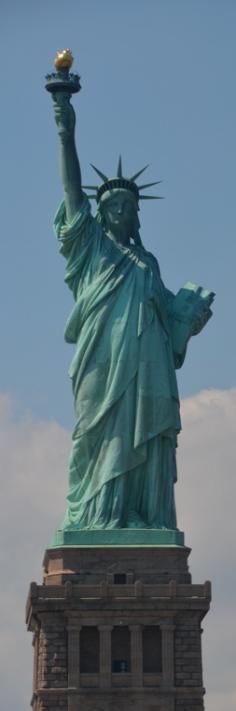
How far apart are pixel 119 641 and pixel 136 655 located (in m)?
0.66

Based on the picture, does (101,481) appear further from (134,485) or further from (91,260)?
(91,260)

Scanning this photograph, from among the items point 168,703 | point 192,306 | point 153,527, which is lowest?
point 168,703

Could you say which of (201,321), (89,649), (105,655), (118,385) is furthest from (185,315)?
(105,655)

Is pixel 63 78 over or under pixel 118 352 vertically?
over

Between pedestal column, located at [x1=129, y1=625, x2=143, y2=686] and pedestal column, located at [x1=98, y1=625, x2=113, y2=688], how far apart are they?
0.55m

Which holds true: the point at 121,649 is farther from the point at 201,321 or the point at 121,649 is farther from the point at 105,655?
the point at 201,321

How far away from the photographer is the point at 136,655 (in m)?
52.5

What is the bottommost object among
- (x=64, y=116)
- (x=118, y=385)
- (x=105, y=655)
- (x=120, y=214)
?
(x=105, y=655)

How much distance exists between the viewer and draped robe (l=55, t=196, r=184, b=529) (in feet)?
179

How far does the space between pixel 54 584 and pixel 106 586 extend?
4.48ft

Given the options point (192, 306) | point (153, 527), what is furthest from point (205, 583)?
point (192, 306)

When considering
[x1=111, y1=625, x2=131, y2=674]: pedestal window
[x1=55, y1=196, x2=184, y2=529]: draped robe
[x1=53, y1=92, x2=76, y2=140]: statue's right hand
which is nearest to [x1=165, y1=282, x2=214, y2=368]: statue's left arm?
[x1=55, y1=196, x2=184, y2=529]: draped robe

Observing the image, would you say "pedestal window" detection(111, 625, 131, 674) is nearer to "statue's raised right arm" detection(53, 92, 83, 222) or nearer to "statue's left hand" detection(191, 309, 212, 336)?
"statue's left hand" detection(191, 309, 212, 336)

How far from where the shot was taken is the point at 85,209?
56969 millimetres
